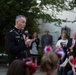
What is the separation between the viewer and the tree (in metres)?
16.5

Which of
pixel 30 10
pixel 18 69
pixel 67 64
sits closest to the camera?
pixel 18 69

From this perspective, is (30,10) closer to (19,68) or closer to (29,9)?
(29,9)

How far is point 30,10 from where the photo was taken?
17.1 metres

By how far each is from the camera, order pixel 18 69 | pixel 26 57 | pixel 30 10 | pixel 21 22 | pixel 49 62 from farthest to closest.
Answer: pixel 30 10
pixel 26 57
pixel 21 22
pixel 49 62
pixel 18 69

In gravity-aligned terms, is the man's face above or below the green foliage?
above

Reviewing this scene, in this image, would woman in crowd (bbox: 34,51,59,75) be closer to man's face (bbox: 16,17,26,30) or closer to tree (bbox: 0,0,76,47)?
man's face (bbox: 16,17,26,30)

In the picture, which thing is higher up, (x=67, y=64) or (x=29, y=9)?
(x=29, y=9)

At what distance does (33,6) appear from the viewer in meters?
17.0

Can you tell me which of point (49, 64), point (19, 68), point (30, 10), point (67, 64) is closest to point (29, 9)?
point (30, 10)

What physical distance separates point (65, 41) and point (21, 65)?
7761 mm

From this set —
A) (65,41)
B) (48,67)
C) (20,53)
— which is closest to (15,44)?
(20,53)

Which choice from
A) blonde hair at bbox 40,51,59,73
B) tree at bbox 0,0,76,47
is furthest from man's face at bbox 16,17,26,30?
tree at bbox 0,0,76,47

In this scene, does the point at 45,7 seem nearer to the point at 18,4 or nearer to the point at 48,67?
the point at 18,4

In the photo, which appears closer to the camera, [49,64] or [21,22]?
[49,64]
